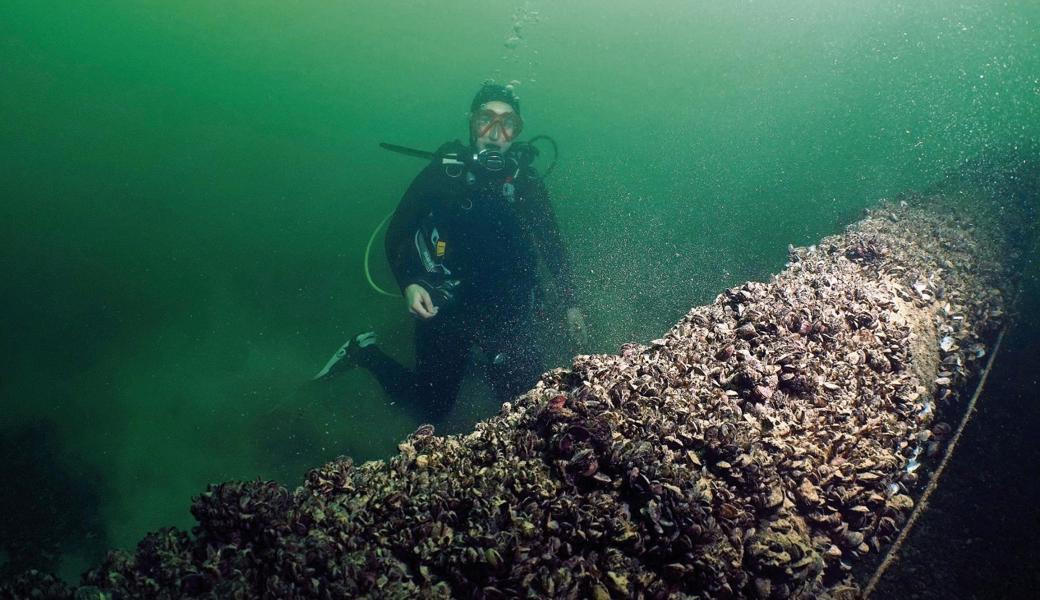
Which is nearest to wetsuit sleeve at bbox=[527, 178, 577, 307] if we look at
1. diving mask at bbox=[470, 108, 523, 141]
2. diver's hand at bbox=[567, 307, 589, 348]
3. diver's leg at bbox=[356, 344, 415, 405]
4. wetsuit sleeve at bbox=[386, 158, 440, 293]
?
diver's hand at bbox=[567, 307, 589, 348]

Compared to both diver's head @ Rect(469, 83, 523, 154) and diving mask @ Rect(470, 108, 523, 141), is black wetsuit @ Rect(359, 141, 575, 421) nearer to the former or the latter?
diver's head @ Rect(469, 83, 523, 154)

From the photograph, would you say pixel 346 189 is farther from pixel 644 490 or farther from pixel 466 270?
pixel 644 490

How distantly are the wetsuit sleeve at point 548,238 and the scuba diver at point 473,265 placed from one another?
0.02 meters

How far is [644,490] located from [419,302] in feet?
19.3

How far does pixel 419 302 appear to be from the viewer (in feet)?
24.2

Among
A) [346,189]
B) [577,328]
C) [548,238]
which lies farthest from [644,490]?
[346,189]

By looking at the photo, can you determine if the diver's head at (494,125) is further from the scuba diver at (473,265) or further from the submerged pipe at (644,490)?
the submerged pipe at (644,490)

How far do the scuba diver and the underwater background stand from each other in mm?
1905

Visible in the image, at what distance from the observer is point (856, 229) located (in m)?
6.25

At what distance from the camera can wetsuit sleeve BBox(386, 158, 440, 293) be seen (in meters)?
8.20

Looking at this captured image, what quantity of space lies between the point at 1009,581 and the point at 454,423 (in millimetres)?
8788

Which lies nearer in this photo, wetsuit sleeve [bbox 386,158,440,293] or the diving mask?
wetsuit sleeve [bbox 386,158,440,293]

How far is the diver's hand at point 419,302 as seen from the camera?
7320mm

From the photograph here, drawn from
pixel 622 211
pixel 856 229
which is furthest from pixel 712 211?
pixel 856 229
